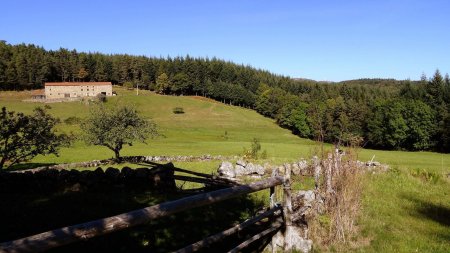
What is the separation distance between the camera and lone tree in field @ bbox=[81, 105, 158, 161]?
120ft

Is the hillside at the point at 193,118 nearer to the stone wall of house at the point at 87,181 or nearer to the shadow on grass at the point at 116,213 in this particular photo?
the stone wall of house at the point at 87,181

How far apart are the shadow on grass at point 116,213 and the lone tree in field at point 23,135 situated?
27.5ft

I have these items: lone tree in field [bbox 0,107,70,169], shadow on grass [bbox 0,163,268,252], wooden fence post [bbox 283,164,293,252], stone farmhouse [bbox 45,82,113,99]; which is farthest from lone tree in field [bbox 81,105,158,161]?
stone farmhouse [bbox 45,82,113,99]

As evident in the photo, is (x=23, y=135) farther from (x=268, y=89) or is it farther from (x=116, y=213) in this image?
(x=268, y=89)

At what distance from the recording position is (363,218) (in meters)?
10.2

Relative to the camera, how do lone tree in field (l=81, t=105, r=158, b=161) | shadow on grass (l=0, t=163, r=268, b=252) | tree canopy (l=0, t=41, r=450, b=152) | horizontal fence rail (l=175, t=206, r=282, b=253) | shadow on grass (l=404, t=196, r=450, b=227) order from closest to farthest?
1. horizontal fence rail (l=175, t=206, r=282, b=253)
2. shadow on grass (l=0, t=163, r=268, b=252)
3. shadow on grass (l=404, t=196, r=450, b=227)
4. lone tree in field (l=81, t=105, r=158, b=161)
5. tree canopy (l=0, t=41, r=450, b=152)

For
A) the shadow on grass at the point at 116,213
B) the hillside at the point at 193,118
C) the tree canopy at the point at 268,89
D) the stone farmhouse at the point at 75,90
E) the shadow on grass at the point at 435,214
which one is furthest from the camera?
the stone farmhouse at the point at 75,90

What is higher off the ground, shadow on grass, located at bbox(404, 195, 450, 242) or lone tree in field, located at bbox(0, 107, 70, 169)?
lone tree in field, located at bbox(0, 107, 70, 169)

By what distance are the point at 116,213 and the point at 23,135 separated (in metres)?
14.4

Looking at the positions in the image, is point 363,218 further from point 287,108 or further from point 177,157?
point 287,108

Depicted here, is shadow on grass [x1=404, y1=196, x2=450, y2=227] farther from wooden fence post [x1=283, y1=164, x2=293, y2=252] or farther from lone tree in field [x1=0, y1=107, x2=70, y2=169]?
lone tree in field [x1=0, y1=107, x2=70, y2=169]

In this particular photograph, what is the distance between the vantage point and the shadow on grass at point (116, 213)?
7051mm

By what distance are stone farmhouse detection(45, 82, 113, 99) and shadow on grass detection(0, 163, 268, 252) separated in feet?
397

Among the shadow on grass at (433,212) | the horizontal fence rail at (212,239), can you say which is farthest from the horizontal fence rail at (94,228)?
the shadow on grass at (433,212)
